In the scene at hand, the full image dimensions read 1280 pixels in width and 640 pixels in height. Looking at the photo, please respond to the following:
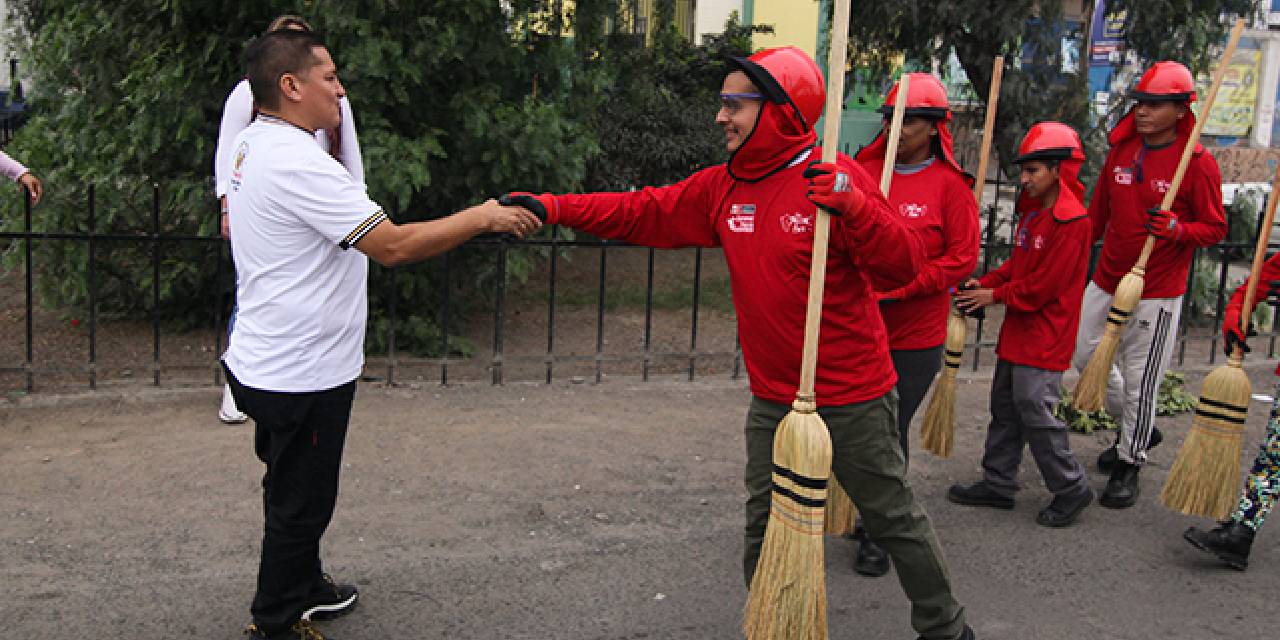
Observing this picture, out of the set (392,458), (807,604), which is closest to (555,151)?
(392,458)

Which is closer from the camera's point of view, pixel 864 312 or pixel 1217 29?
pixel 864 312

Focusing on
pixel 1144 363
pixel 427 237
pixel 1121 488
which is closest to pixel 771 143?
pixel 427 237

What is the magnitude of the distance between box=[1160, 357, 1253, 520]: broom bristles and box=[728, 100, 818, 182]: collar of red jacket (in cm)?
255

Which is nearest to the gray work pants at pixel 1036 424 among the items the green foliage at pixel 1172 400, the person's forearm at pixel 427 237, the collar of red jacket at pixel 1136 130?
the collar of red jacket at pixel 1136 130

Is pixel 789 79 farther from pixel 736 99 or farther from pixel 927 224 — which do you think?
pixel 927 224

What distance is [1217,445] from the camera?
4.86 meters

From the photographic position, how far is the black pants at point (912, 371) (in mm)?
4465

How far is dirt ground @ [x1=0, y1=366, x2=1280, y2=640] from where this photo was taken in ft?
13.4

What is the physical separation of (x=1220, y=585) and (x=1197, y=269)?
5.54 metres

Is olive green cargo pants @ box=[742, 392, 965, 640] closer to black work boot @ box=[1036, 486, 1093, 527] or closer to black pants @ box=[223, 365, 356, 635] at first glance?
black pants @ box=[223, 365, 356, 635]

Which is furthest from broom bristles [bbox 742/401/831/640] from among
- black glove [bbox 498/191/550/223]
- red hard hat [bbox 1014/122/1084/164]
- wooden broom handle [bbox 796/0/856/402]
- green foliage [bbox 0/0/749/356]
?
green foliage [bbox 0/0/749/356]

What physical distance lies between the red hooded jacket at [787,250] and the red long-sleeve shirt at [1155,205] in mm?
2492

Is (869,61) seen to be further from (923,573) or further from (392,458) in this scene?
(923,573)

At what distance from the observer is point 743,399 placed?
7.10m
